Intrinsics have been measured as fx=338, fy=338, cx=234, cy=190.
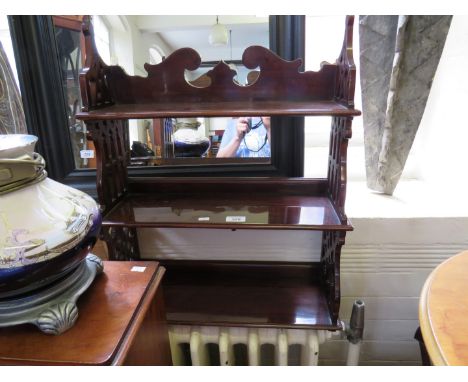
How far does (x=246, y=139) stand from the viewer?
4.07 feet

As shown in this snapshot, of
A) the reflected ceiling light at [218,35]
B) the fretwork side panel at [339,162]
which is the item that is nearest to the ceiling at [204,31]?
the reflected ceiling light at [218,35]

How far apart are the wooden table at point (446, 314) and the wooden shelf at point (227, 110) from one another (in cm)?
42

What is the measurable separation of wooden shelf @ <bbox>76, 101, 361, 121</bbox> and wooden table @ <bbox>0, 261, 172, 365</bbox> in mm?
384

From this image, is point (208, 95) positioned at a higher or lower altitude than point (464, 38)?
A: lower

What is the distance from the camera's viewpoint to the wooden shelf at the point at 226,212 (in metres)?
0.94

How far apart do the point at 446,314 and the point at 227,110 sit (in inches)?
25.9

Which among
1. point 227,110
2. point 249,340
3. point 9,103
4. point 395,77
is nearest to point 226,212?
point 227,110

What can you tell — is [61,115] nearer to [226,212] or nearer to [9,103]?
[9,103]

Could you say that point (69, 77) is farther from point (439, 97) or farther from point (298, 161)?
point (439, 97)

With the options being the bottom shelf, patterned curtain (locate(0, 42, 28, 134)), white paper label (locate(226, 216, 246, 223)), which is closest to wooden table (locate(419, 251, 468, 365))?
the bottom shelf

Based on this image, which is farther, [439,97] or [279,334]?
[439,97]

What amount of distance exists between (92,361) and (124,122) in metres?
0.81

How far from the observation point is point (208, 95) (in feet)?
3.44
